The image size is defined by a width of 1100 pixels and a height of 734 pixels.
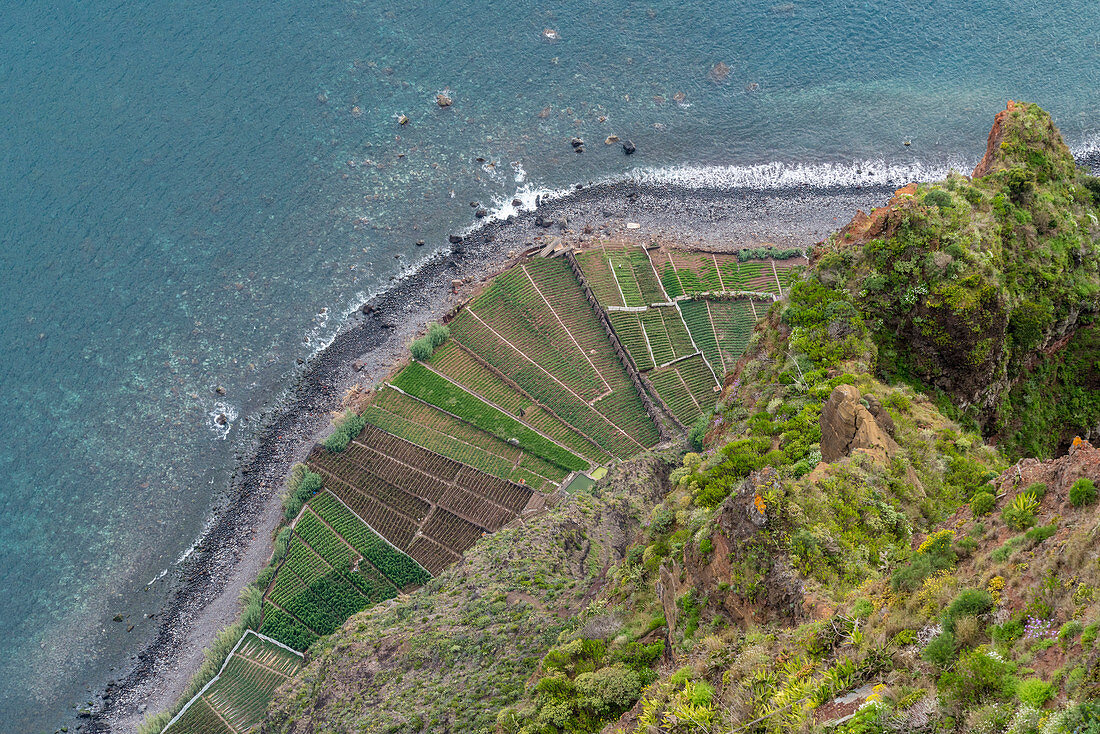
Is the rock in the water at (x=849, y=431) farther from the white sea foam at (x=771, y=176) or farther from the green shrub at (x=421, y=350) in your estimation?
the white sea foam at (x=771, y=176)

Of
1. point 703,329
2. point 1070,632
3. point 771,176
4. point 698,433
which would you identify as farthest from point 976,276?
point 771,176

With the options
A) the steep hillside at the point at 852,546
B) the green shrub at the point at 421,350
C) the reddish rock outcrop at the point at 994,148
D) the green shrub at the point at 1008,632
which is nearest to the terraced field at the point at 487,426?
the green shrub at the point at 421,350

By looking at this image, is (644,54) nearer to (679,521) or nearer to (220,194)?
(220,194)

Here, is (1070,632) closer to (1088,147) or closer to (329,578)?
(329,578)

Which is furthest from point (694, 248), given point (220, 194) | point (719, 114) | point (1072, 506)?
point (1072, 506)

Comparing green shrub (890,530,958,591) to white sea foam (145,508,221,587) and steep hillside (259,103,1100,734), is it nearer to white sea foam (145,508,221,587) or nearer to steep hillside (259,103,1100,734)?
steep hillside (259,103,1100,734)
